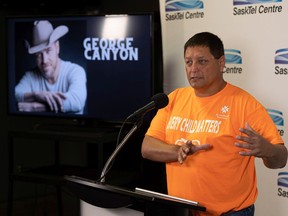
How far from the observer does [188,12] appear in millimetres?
3510

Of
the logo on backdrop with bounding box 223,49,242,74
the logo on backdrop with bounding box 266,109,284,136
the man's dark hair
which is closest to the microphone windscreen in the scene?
the man's dark hair

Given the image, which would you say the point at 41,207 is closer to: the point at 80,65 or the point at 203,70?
the point at 80,65

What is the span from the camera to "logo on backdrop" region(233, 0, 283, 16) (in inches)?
116

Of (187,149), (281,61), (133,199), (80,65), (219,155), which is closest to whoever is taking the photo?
(133,199)

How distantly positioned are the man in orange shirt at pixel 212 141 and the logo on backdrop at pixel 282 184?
2.20ft

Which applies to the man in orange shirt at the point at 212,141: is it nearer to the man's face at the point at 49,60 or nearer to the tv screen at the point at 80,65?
the tv screen at the point at 80,65

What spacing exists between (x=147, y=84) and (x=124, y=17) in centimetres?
52

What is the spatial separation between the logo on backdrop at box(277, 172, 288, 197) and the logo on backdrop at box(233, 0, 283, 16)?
3.02 ft

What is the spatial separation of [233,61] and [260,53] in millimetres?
199

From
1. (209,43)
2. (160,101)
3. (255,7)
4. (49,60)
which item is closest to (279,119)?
(255,7)

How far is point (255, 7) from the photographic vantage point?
3.08m

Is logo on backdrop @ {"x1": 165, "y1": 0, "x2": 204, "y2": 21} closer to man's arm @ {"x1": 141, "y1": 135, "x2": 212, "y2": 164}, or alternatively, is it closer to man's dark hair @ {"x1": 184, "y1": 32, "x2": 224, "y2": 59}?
man's dark hair @ {"x1": 184, "y1": 32, "x2": 224, "y2": 59}

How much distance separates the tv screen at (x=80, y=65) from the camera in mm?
3783

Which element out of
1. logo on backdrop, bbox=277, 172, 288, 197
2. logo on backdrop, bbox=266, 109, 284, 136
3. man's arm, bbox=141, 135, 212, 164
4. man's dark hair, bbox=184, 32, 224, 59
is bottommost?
logo on backdrop, bbox=277, 172, 288, 197
